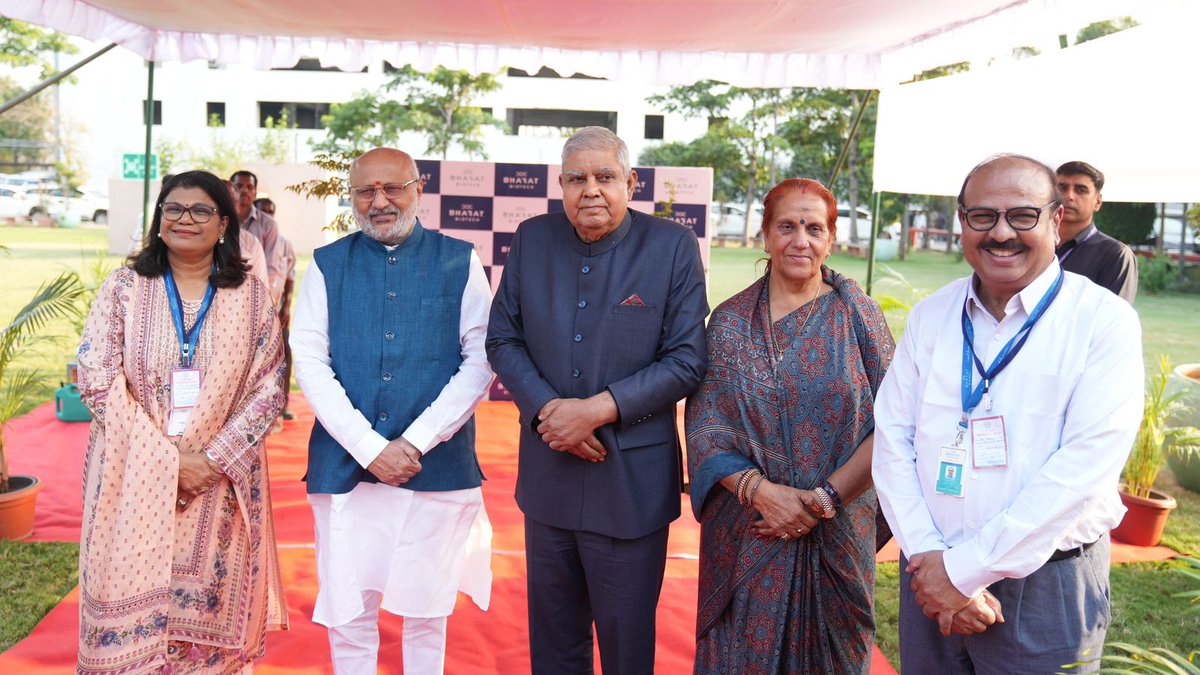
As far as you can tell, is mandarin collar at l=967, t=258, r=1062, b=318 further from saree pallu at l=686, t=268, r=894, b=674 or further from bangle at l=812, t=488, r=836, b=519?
bangle at l=812, t=488, r=836, b=519

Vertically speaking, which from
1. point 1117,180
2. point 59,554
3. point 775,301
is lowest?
point 59,554

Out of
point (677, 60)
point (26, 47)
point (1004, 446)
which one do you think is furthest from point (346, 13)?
point (26, 47)

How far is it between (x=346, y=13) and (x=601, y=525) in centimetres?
328

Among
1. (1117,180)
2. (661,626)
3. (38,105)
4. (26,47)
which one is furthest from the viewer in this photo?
(38,105)

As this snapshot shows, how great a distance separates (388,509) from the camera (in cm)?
268

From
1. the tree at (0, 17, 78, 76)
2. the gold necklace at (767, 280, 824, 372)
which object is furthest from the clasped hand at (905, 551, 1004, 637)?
the tree at (0, 17, 78, 76)

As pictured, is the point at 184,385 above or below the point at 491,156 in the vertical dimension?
below

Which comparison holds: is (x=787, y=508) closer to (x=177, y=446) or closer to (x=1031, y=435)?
(x=1031, y=435)

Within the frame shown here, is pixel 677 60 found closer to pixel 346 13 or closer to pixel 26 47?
pixel 346 13

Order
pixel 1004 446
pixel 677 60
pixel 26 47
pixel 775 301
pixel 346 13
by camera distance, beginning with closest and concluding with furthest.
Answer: pixel 1004 446
pixel 775 301
pixel 346 13
pixel 677 60
pixel 26 47

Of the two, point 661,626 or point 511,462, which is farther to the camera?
point 511,462

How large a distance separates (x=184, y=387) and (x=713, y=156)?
21662 millimetres

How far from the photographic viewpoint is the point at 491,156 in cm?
2628

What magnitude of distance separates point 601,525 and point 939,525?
870 mm
